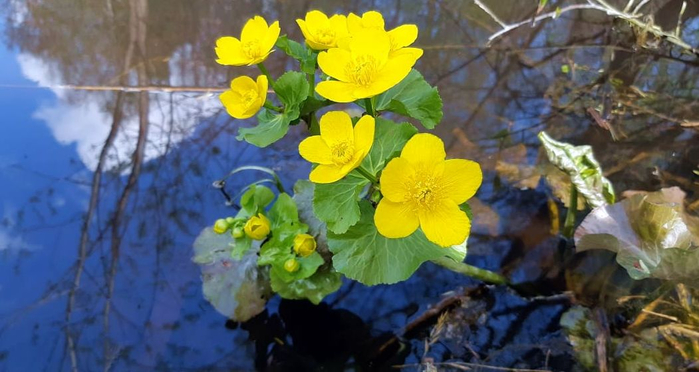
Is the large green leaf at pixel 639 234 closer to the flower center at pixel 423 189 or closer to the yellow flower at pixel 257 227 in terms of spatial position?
the flower center at pixel 423 189

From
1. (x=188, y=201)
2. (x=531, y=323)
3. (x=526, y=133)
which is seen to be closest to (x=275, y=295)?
(x=188, y=201)

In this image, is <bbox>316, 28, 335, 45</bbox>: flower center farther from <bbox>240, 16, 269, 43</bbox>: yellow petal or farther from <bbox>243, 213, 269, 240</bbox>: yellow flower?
<bbox>243, 213, 269, 240</bbox>: yellow flower

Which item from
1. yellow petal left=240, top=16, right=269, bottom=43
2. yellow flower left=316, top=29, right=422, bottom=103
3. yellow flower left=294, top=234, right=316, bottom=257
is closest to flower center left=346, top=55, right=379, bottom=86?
yellow flower left=316, top=29, right=422, bottom=103

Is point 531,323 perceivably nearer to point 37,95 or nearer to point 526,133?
point 526,133

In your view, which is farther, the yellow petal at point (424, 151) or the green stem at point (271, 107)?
the green stem at point (271, 107)

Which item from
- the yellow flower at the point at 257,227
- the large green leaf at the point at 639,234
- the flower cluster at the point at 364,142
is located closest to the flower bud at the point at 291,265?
the flower cluster at the point at 364,142

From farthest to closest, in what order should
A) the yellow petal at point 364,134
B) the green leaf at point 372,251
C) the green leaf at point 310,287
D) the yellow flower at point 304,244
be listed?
the green leaf at point 310,287
the yellow flower at point 304,244
the green leaf at point 372,251
the yellow petal at point 364,134
